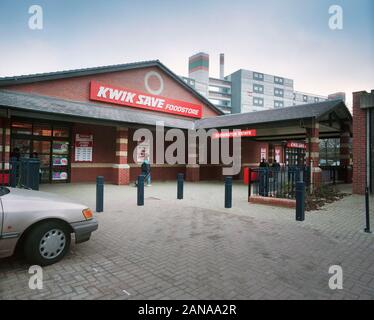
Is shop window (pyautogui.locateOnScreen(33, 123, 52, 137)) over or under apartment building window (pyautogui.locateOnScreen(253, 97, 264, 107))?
under

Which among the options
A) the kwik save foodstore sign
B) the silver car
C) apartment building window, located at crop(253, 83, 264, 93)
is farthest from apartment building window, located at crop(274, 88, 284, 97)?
the silver car

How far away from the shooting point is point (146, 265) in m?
4.04

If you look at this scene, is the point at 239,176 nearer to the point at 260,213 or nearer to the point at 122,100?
the point at 122,100

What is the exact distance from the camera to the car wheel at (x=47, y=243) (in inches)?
149

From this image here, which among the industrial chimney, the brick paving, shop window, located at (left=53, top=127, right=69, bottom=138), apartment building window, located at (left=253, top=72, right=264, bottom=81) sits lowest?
the brick paving

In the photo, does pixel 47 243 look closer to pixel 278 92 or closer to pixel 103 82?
pixel 103 82

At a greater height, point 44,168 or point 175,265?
point 44,168

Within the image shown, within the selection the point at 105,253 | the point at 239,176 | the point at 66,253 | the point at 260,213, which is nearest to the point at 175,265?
the point at 105,253

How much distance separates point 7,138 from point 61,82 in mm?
4383

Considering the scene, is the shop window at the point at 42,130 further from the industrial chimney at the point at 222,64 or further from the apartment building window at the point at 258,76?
the apartment building window at the point at 258,76

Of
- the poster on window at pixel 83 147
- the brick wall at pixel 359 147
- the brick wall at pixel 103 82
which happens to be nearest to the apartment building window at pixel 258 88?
the brick wall at pixel 103 82

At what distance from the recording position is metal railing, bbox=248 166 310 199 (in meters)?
9.27

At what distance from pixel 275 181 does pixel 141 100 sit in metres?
11.9

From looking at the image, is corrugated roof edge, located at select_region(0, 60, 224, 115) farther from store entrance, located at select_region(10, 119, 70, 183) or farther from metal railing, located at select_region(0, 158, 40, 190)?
metal railing, located at select_region(0, 158, 40, 190)
